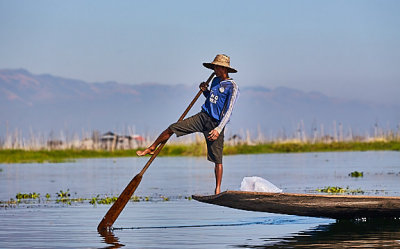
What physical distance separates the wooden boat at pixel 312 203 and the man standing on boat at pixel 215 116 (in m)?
0.47

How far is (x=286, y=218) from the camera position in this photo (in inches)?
471

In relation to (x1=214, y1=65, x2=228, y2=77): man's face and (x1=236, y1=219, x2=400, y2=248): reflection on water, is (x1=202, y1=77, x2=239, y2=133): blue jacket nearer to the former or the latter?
(x1=214, y1=65, x2=228, y2=77): man's face

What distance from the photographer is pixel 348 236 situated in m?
9.96

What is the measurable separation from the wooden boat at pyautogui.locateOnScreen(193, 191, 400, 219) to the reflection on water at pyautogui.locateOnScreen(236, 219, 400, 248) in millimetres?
195

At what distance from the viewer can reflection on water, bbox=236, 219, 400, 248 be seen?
9.27m

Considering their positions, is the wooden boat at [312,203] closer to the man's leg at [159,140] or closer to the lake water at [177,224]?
the lake water at [177,224]

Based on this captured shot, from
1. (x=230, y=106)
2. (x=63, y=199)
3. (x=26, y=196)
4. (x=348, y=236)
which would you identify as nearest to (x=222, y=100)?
(x=230, y=106)

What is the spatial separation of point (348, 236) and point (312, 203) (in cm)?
67

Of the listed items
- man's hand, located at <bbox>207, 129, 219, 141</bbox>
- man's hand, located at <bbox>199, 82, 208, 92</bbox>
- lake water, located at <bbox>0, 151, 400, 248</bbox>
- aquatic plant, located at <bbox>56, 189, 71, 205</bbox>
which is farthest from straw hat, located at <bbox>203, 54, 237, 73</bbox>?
aquatic plant, located at <bbox>56, 189, 71, 205</bbox>

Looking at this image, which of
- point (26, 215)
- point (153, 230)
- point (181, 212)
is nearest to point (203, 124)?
point (153, 230)

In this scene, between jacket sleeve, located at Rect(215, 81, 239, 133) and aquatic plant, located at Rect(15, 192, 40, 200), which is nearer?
jacket sleeve, located at Rect(215, 81, 239, 133)

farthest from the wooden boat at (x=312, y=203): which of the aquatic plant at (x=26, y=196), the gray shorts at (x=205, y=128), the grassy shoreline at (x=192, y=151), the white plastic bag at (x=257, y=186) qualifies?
the grassy shoreline at (x=192, y=151)

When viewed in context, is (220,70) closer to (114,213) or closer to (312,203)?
(312,203)

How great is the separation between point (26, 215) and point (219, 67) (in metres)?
3.88
